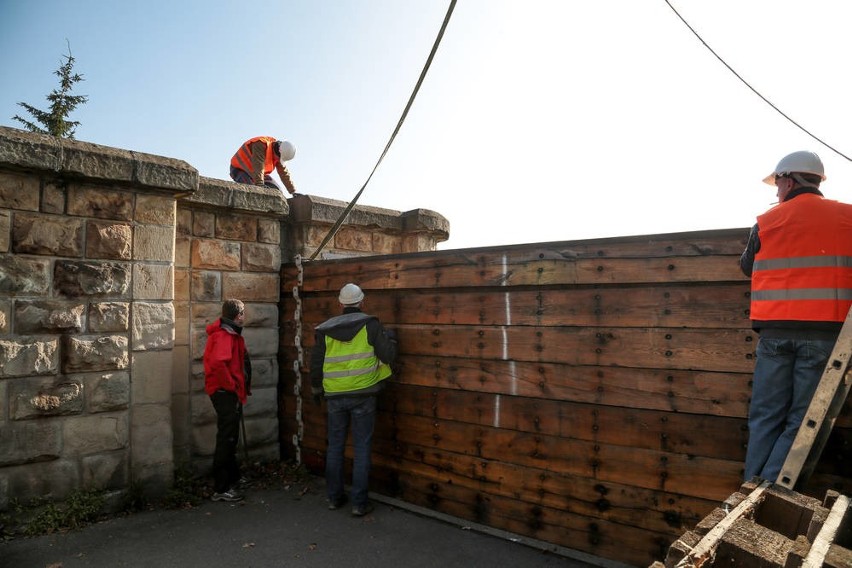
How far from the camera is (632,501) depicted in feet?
12.3

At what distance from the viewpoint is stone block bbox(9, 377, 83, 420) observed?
4.46 meters

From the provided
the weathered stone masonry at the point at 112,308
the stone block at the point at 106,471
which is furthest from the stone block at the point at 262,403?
the stone block at the point at 106,471

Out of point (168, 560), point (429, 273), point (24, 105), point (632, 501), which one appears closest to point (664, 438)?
point (632, 501)

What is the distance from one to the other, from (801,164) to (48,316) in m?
5.48

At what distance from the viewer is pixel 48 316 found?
15.1ft

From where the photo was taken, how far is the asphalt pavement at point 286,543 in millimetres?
3990

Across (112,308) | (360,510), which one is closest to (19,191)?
(112,308)

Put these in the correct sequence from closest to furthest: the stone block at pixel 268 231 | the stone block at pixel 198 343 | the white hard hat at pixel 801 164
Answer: the white hard hat at pixel 801 164 < the stone block at pixel 198 343 < the stone block at pixel 268 231

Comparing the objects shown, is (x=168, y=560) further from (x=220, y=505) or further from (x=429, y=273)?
(x=429, y=273)

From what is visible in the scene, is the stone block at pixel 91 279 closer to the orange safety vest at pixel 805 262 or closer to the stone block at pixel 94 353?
the stone block at pixel 94 353

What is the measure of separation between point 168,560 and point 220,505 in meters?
1.08

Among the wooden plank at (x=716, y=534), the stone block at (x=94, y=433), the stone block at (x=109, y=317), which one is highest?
the stone block at (x=109, y=317)

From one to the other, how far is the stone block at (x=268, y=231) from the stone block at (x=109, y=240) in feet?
4.64

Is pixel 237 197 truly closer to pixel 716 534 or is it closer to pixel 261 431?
pixel 261 431
